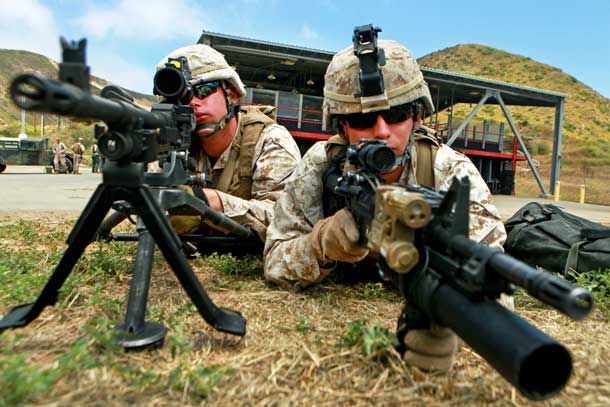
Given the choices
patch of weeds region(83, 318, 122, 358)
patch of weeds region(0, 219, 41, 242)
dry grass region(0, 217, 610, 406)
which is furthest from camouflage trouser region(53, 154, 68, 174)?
patch of weeds region(83, 318, 122, 358)

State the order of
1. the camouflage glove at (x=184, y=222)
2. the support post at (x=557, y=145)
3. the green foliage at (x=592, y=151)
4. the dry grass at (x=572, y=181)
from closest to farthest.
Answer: the camouflage glove at (x=184, y=222)
the support post at (x=557, y=145)
the dry grass at (x=572, y=181)
the green foliage at (x=592, y=151)

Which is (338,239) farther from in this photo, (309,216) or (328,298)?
(309,216)

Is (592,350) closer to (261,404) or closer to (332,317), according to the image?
(332,317)

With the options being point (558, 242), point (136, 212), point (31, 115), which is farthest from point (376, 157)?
point (31, 115)

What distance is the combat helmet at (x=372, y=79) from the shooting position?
249cm

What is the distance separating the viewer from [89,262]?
9.57 feet

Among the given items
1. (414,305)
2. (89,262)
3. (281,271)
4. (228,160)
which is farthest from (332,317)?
(228,160)

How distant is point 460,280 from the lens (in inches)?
53.7

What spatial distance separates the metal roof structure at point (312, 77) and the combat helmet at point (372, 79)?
14149 millimetres

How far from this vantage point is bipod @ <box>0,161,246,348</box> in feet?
5.76

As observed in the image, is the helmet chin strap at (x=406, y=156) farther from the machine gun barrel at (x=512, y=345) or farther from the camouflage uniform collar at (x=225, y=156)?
the camouflage uniform collar at (x=225, y=156)

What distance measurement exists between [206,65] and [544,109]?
70273 mm

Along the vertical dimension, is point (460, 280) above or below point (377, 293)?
above

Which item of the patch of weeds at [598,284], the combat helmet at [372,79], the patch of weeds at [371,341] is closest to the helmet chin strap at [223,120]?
the combat helmet at [372,79]
